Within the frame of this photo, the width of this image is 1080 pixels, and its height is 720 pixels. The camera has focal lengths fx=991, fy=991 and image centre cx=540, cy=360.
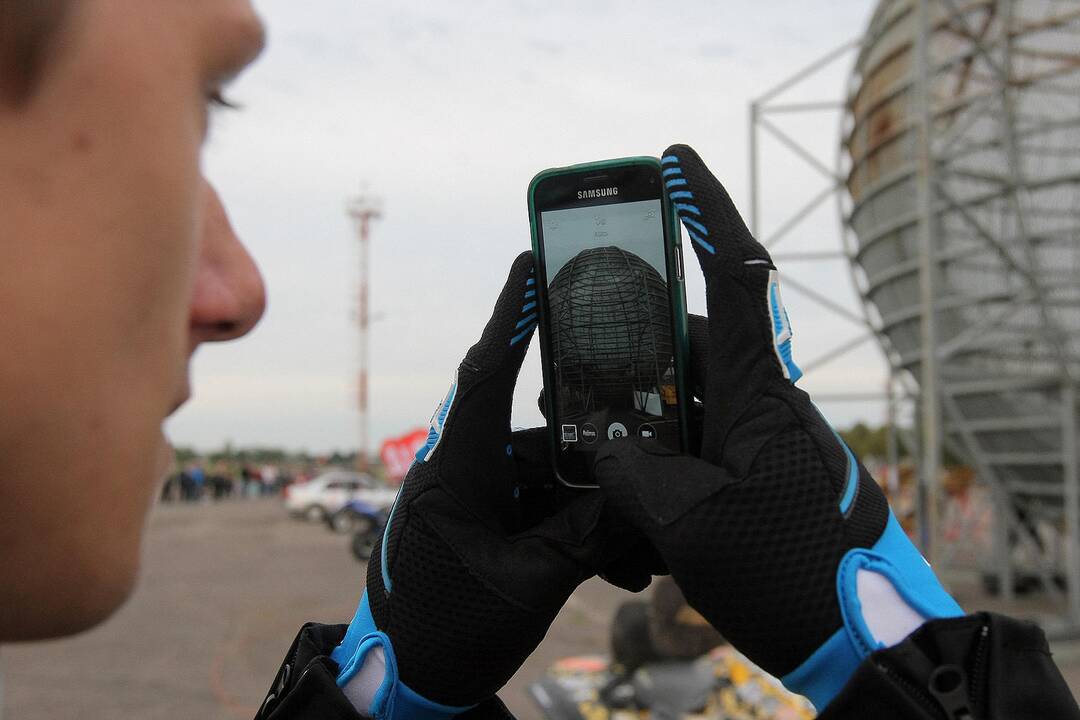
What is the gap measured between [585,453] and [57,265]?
1.08 metres

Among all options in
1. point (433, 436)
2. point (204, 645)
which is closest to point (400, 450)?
point (204, 645)

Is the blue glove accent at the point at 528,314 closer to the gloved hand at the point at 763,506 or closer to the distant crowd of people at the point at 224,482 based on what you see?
the gloved hand at the point at 763,506

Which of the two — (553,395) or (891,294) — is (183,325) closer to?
(553,395)

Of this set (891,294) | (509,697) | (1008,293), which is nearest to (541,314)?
(509,697)

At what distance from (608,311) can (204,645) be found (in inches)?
316

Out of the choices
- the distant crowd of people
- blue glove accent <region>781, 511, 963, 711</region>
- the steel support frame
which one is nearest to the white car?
the distant crowd of people

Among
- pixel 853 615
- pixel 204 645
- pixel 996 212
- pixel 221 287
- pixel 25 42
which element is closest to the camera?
pixel 25 42

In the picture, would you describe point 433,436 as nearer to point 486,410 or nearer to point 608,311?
point 486,410

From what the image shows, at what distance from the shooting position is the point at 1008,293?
9219mm

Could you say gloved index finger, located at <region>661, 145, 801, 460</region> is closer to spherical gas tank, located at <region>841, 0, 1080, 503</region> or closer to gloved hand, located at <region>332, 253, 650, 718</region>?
gloved hand, located at <region>332, 253, 650, 718</region>

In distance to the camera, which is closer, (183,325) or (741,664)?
(183,325)

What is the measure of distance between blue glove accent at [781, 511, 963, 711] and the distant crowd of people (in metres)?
32.5

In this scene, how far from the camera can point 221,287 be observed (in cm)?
65

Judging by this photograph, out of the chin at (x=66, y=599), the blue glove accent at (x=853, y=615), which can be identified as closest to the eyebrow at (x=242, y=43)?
the chin at (x=66, y=599)
